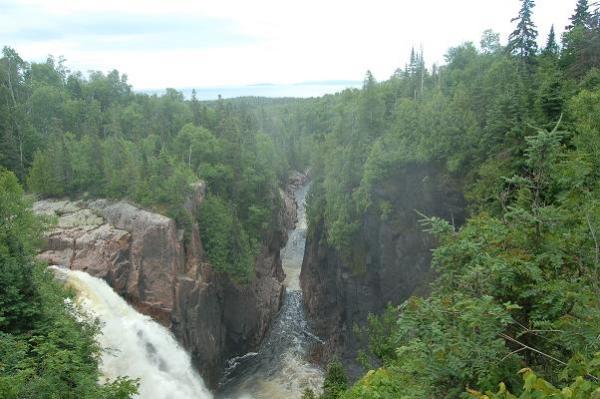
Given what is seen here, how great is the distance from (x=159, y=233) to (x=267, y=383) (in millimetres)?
11504

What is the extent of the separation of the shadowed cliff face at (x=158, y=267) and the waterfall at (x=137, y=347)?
1.16 meters

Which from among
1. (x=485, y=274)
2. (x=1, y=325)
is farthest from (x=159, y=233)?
(x=485, y=274)

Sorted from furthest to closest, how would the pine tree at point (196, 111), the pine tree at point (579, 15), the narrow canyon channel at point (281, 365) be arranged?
the pine tree at point (196, 111)
the pine tree at point (579, 15)
the narrow canyon channel at point (281, 365)

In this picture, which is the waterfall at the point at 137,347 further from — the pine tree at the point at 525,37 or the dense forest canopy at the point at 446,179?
the pine tree at the point at 525,37

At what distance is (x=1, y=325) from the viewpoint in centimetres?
1512

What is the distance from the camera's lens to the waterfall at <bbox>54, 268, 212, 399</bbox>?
74.4 ft

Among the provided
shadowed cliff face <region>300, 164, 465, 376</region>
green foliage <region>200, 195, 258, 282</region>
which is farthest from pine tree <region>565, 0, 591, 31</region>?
green foliage <region>200, 195, 258, 282</region>

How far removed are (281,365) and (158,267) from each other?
11.0 m

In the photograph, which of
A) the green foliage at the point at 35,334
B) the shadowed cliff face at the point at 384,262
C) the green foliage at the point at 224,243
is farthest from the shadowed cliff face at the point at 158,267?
the shadowed cliff face at the point at 384,262

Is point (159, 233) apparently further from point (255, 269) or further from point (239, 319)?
point (255, 269)

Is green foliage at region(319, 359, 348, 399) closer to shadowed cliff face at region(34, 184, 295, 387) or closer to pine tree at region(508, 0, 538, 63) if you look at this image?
shadowed cliff face at region(34, 184, 295, 387)

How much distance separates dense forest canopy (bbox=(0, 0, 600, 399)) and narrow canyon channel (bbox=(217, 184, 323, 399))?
16.6 ft

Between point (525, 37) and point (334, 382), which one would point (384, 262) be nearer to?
point (334, 382)

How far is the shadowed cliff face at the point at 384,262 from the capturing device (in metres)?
27.8
